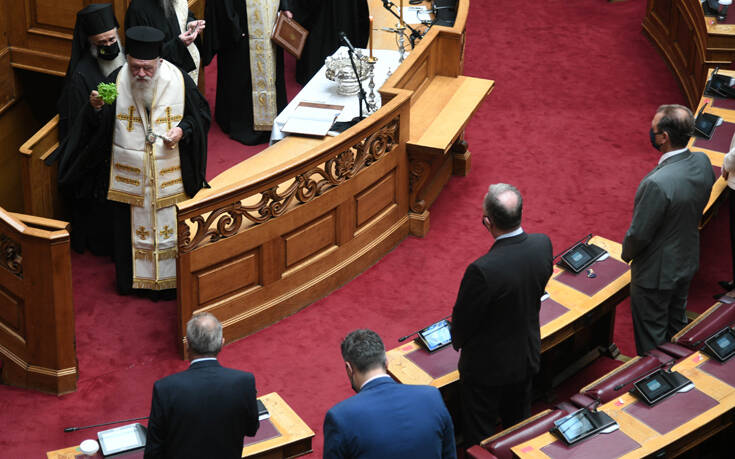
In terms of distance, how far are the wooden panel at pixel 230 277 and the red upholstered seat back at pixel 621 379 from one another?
2.41 m

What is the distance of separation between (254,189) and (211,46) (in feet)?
9.96

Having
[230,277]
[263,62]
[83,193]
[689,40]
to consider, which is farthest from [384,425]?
[689,40]

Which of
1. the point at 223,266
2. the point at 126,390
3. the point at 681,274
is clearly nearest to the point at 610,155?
the point at 681,274

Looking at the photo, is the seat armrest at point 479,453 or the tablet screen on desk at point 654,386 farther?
the tablet screen on desk at point 654,386

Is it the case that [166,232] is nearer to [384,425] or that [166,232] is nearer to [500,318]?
[500,318]

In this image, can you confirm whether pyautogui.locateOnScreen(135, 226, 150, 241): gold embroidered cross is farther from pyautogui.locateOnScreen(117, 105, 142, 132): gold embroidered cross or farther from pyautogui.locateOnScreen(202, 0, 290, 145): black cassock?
pyautogui.locateOnScreen(202, 0, 290, 145): black cassock

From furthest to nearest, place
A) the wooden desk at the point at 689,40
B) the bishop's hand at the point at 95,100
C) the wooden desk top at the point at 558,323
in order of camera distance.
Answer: the wooden desk at the point at 689,40, the bishop's hand at the point at 95,100, the wooden desk top at the point at 558,323

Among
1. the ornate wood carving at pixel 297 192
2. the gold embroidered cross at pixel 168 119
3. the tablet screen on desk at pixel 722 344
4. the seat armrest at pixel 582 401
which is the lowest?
the seat armrest at pixel 582 401

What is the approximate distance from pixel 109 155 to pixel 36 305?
1335mm

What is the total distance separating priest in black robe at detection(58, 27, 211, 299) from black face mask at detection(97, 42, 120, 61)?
0.64 feet

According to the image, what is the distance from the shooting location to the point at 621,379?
5.41m

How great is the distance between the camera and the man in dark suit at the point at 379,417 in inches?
146

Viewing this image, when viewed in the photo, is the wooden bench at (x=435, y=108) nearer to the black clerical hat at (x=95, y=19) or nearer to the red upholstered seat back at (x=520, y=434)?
the black clerical hat at (x=95, y=19)

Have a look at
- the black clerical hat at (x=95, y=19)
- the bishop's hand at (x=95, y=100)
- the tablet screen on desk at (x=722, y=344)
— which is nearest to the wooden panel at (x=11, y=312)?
the bishop's hand at (x=95, y=100)
